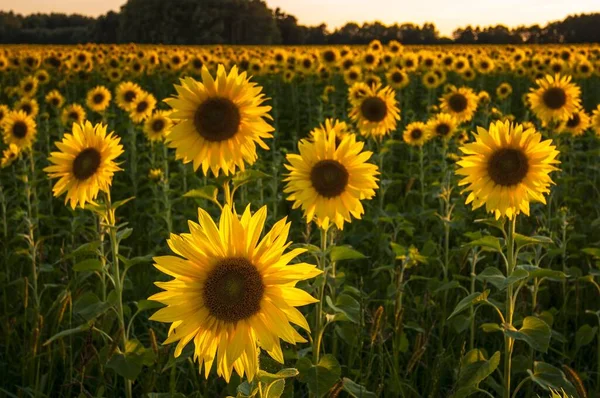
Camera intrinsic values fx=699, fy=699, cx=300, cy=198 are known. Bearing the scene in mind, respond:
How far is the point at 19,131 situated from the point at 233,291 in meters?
6.30

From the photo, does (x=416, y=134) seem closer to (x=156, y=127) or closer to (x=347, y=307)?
(x=156, y=127)

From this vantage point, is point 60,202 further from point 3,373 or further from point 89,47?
point 89,47

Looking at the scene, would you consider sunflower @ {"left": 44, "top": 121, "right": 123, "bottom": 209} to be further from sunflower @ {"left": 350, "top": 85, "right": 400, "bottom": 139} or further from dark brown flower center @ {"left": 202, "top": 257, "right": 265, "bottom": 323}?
sunflower @ {"left": 350, "top": 85, "right": 400, "bottom": 139}

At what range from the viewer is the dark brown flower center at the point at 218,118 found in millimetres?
3734

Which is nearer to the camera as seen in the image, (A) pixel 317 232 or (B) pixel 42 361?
(B) pixel 42 361

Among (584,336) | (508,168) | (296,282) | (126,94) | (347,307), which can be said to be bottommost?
(584,336)

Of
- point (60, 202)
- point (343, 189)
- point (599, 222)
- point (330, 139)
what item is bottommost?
point (60, 202)

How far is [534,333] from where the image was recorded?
3279 mm

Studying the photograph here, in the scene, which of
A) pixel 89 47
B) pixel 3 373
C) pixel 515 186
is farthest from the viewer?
pixel 89 47

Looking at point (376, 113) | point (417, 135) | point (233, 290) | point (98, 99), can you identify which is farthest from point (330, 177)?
point (98, 99)

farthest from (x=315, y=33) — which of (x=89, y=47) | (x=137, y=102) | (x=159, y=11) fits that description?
(x=137, y=102)

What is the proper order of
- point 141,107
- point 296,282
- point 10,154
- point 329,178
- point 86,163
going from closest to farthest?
point 296,282, point 86,163, point 329,178, point 10,154, point 141,107

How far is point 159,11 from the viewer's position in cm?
6506

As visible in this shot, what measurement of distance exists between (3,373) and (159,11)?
2541 inches
